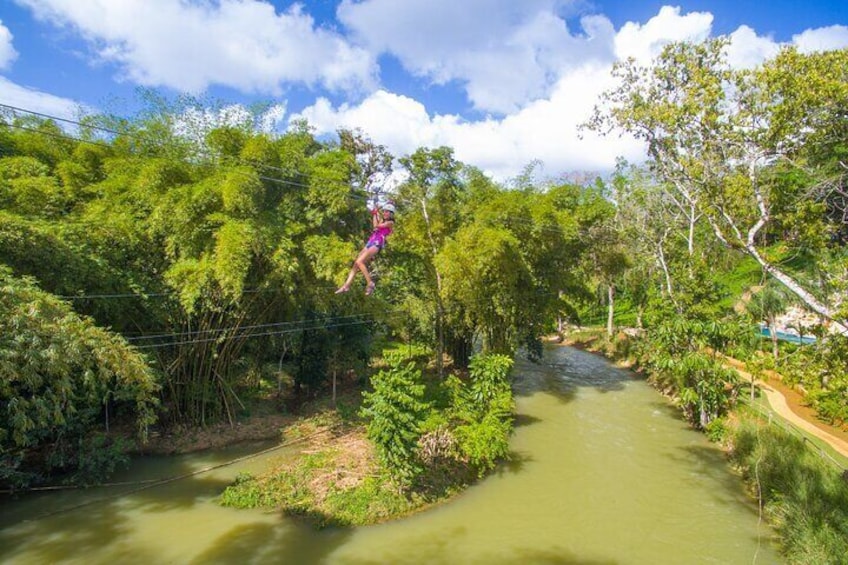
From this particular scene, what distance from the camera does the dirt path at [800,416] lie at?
10.1 meters

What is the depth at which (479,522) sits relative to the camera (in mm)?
8250

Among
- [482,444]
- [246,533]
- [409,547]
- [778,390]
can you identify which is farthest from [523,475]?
[778,390]

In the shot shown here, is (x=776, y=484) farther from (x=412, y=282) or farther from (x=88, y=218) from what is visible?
(x=88, y=218)

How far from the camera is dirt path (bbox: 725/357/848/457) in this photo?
10102 mm

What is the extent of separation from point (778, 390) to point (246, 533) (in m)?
14.6

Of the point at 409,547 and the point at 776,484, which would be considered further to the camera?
the point at 776,484

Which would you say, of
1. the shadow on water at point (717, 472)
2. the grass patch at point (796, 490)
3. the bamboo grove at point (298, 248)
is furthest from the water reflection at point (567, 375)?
the grass patch at point (796, 490)

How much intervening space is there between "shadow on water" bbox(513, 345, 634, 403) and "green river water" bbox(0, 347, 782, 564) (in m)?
5.39

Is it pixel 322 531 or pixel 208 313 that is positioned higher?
pixel 208 313

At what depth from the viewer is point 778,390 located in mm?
14047

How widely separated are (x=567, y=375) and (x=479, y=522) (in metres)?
11.9

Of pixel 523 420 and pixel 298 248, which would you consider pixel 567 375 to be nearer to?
pixel 523 420

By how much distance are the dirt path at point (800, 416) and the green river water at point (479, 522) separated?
2000 mm

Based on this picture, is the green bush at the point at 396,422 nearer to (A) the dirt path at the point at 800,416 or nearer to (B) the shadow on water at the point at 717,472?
(B) the shadow on water at the point at 717,472
